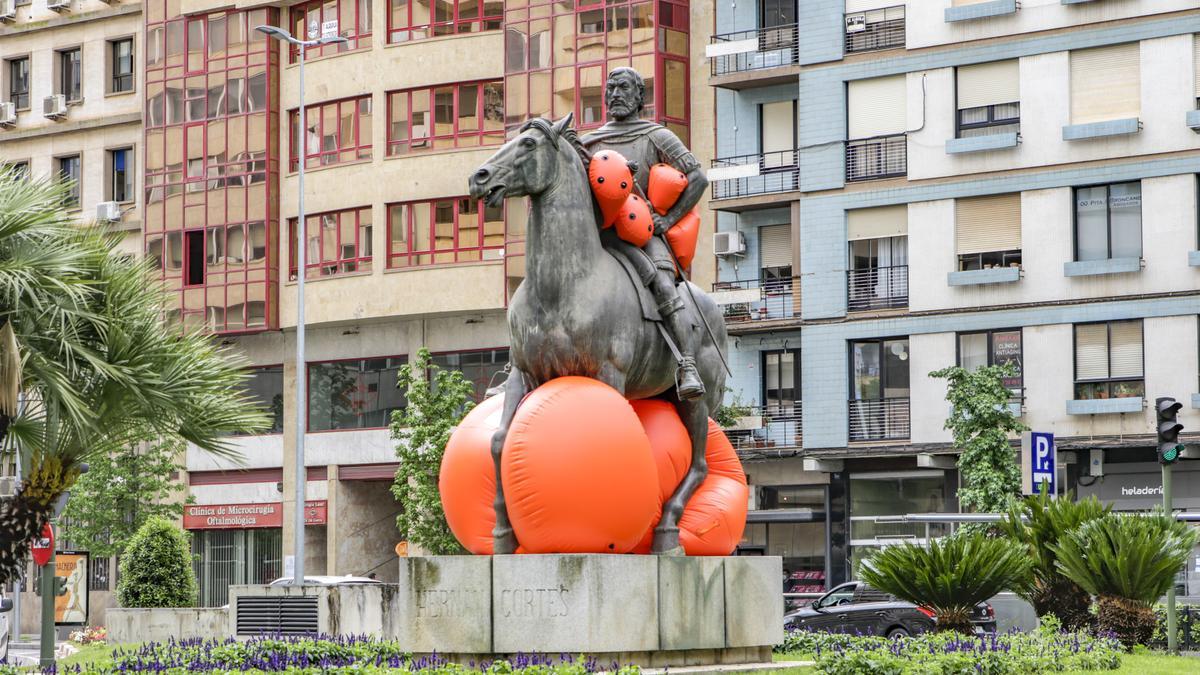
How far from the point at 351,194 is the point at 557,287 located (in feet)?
144

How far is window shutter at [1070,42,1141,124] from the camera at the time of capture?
160 feet

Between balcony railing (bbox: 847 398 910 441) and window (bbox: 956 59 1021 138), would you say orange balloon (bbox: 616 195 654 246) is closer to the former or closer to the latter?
window (bbox: 956 59 1021 138)

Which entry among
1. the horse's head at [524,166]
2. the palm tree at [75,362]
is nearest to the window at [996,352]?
the palm tree at [75,362]

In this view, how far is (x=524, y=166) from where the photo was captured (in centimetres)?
1605

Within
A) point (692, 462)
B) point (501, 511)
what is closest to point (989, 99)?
point (692, 462)

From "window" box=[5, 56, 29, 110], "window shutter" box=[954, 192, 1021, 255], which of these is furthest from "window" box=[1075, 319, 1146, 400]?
"window" box=[5, 56, 29, 110]

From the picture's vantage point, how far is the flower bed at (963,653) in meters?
15.9

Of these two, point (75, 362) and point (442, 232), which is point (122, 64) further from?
point (75, 362)

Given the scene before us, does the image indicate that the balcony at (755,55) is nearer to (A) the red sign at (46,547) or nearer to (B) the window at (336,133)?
(B) the window at (336,133)

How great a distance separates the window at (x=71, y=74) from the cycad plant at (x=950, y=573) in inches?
2108

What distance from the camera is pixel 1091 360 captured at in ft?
161

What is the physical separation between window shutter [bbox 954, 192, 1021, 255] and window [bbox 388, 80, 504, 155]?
522 inches

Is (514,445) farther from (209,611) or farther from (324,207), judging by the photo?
(324,207)

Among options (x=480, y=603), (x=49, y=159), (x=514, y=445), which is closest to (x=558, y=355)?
(x=514, y=445)
